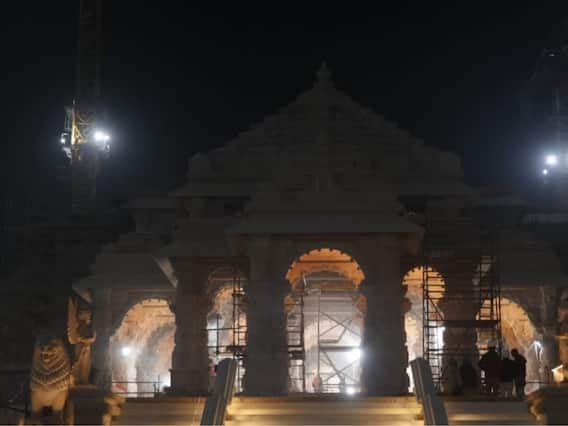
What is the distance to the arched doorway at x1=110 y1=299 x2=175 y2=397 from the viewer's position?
46.9 meters

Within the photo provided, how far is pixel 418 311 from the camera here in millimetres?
50500

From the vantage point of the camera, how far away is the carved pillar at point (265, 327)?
3341 cm

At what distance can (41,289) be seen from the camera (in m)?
52.8

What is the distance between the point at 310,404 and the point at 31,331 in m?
24.8

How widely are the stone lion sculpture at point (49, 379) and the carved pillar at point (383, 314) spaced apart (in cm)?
807

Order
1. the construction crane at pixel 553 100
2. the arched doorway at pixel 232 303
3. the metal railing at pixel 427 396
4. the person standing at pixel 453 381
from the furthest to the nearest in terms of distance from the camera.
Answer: the construction crane at pixel 553 100
the arched doorway at pixel 232 303
the person standing at pixel 453 381
the metal railing at pixel 427 396

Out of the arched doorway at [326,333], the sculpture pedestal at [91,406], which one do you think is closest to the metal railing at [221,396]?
the sculpture pedestal at [91,406]

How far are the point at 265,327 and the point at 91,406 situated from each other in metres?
5.77

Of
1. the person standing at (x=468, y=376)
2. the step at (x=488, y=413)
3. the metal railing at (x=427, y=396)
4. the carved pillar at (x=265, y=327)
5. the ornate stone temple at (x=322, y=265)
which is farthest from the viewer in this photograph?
the ornate stone temple at (x=322, y=265)

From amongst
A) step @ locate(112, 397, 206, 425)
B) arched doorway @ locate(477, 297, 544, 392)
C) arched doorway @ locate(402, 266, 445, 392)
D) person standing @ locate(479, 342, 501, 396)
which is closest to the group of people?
person standing @ locate(479, 342, 501, 396)

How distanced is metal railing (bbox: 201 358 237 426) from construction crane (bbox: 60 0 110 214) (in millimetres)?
47484

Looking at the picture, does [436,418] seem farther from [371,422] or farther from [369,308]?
[369,308]

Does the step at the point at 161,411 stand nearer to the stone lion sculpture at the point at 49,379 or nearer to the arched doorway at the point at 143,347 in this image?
the stone lion sculpture at the point at 49,379

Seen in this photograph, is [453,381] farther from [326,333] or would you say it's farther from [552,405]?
[326,333]
